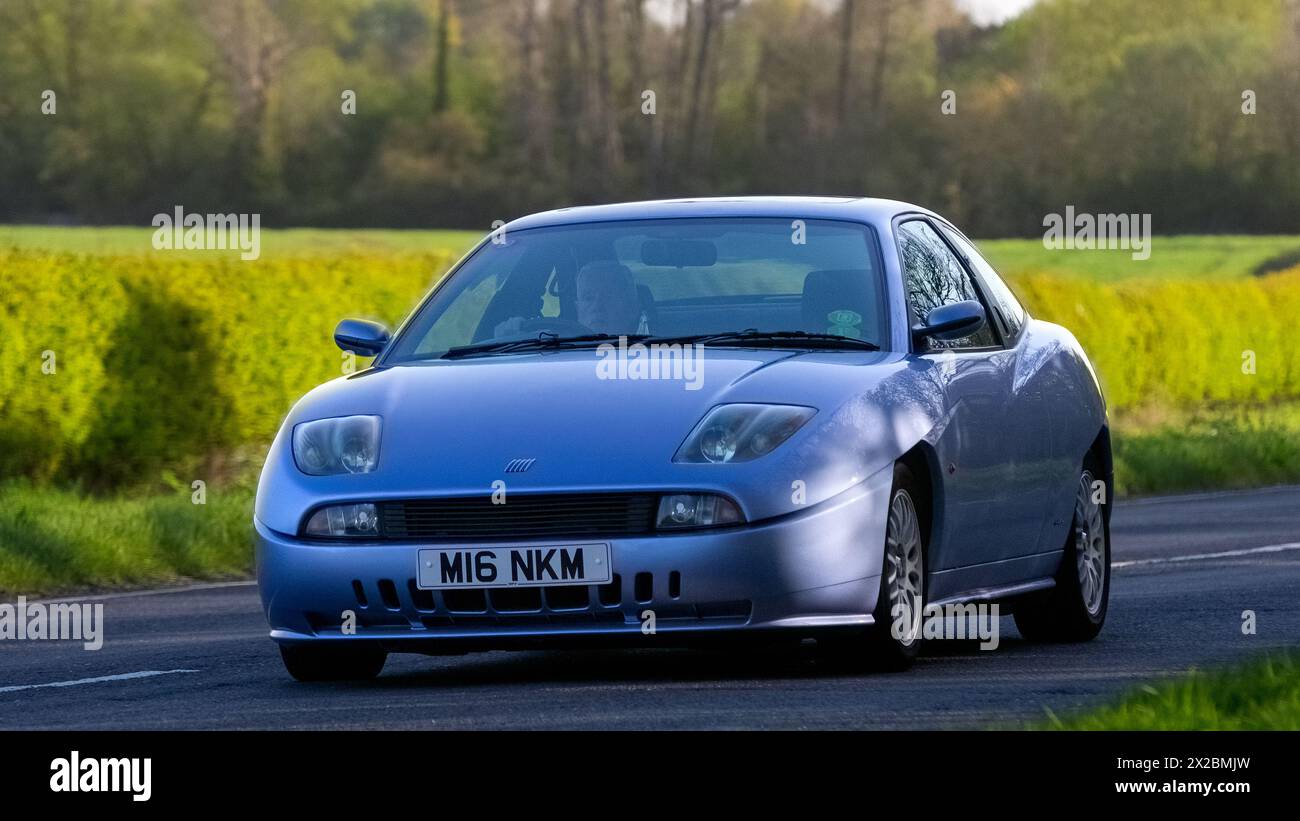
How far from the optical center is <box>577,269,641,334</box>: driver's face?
8.65m

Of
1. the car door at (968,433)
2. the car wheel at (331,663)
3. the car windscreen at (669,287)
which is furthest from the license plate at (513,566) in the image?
the car door at (968,433)

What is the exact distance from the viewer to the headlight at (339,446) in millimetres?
7922

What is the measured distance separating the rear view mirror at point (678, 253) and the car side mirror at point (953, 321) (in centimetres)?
81

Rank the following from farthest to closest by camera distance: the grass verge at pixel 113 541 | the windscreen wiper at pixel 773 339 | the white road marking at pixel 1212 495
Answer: the white road marking at pixel 1212 495, the grass verge at pixel 113 541, the windscreen wiper at pixel 773 339

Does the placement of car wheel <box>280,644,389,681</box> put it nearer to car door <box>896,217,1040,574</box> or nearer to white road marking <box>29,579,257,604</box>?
car door <box>896,217,1040,574</box>

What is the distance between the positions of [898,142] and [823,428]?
7362 centimetres

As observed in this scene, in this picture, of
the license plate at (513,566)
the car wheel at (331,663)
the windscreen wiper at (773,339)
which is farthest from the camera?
the windscreen wiper at (773,339)

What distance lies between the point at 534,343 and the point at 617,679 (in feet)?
4.21

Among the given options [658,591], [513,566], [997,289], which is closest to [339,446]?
[513,566]

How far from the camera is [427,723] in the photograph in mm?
6789

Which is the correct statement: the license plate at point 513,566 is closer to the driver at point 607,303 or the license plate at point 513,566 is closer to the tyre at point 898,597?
the tyre at point 898,597

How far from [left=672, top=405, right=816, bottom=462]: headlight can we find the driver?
94 centimetres

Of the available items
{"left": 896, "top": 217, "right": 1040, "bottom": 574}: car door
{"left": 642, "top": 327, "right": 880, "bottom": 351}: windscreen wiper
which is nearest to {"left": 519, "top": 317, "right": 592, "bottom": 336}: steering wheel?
{"left": 642, "top": 327, "right": 880, "bottom": 351}: windscreen wiper

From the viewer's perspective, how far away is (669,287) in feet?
29.1
